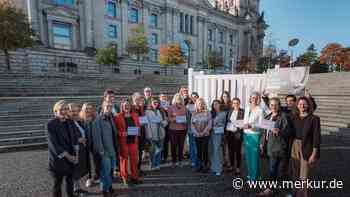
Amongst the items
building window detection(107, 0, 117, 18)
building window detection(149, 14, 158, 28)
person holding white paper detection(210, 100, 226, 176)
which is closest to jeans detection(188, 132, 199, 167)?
person holding white paper detection(210, 100, 226, 176)

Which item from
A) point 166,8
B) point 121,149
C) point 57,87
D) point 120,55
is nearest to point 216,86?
point 121,149

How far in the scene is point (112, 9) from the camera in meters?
34.5

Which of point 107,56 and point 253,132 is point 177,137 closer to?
point 253,132

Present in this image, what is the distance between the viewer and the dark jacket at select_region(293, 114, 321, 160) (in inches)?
136

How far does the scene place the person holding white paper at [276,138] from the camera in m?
3.90

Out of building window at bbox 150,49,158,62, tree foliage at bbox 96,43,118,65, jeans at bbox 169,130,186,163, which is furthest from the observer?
building window at bbox 150,49,158,62

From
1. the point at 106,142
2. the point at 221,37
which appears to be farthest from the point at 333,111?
the point at 221,37

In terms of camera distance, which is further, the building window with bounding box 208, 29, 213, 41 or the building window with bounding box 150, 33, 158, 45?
the building window with bounding box 208, 29, 213, 41

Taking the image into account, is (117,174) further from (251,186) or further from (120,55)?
(120,55)

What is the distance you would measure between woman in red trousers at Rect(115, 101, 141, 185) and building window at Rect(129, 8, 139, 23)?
35844 mm

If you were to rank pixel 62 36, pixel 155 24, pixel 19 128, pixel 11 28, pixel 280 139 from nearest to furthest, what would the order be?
pixel 280 139 → pixel 19 128 → pixel 11 28 → pixel 62 36 → pixel 155 24

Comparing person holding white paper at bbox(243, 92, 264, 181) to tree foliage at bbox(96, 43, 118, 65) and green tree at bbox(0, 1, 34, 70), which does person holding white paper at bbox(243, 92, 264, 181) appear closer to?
green tree at bbox(0, 1, 34, 70)

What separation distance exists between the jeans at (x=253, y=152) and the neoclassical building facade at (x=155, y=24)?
96.5 feet

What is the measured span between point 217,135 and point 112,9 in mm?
35110
